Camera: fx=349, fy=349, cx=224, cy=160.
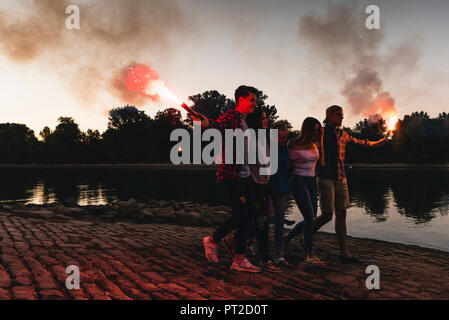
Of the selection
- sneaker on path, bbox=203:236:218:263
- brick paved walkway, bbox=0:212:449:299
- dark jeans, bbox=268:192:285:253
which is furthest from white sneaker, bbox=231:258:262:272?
dark jeans, bbox=268:192:285:253

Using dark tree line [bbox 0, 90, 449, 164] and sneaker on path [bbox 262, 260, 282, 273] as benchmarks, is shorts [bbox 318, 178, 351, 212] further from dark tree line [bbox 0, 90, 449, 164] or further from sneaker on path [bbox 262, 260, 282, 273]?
dark tree line [bbox 0, 90, 449, 164]

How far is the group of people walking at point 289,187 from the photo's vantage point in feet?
16.3

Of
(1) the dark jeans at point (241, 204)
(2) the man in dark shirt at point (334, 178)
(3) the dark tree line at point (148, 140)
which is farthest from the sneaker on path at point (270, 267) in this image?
(3) the dark tree line at point (148, 140)

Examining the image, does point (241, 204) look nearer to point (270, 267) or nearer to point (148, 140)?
point (270, 267)

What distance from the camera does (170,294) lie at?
4047 mm

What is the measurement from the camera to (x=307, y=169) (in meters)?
5.65

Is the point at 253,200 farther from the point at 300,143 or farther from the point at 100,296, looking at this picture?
the point at 100,296

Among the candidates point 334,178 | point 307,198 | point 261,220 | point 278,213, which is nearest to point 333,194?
point 334,178

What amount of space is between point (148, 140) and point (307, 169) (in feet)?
313

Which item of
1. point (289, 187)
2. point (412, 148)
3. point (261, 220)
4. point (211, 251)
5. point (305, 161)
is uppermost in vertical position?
point (412, 148)

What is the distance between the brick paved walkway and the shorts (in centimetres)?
95

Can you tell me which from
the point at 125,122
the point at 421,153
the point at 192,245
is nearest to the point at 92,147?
the point at 125,122
